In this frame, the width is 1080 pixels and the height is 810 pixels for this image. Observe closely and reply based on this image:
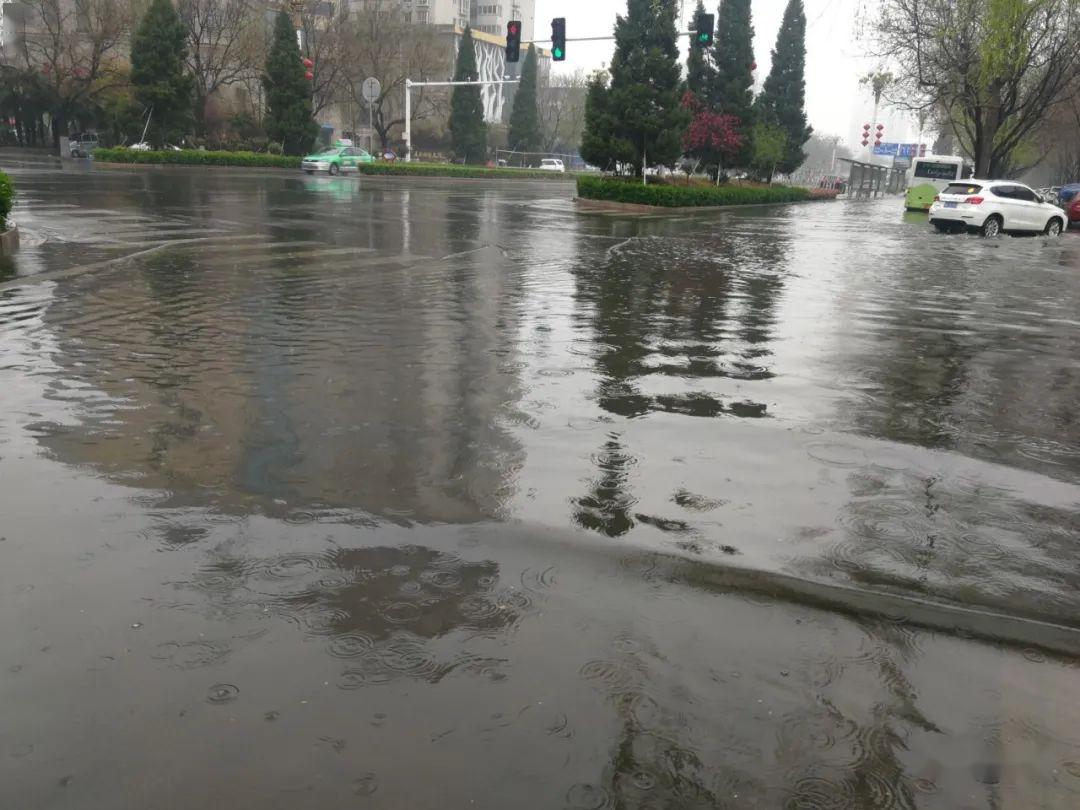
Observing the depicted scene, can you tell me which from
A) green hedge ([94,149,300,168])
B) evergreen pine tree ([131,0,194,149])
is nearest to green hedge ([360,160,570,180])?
green hedge ([94,149,300,168])

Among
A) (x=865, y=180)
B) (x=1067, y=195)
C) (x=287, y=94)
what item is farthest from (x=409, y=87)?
(x=865, y=180)

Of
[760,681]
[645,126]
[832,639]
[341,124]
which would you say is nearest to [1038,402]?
[832,639]

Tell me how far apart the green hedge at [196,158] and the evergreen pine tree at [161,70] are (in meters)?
3.03

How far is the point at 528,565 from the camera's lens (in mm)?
3984

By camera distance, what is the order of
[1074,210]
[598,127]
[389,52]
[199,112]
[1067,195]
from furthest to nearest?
[389,52]
[199,112]
[1067,195]
[598,127]
[1074,210]

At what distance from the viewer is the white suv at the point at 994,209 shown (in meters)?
25.9

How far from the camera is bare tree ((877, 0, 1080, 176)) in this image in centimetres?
3200

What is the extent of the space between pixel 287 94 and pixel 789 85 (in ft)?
93.8

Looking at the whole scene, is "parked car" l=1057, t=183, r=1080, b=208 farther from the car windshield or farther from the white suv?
the car windshield

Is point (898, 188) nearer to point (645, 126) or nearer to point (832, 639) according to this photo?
point (645, 126)

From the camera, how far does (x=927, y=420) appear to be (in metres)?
6.42

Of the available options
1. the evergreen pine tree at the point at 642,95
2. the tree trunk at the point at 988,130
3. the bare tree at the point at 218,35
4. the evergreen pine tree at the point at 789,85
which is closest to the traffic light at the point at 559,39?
the evergreen pine tree at the point at 642,95

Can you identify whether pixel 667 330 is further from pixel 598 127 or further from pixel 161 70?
pixel 161 70

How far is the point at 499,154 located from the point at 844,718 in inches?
3270
